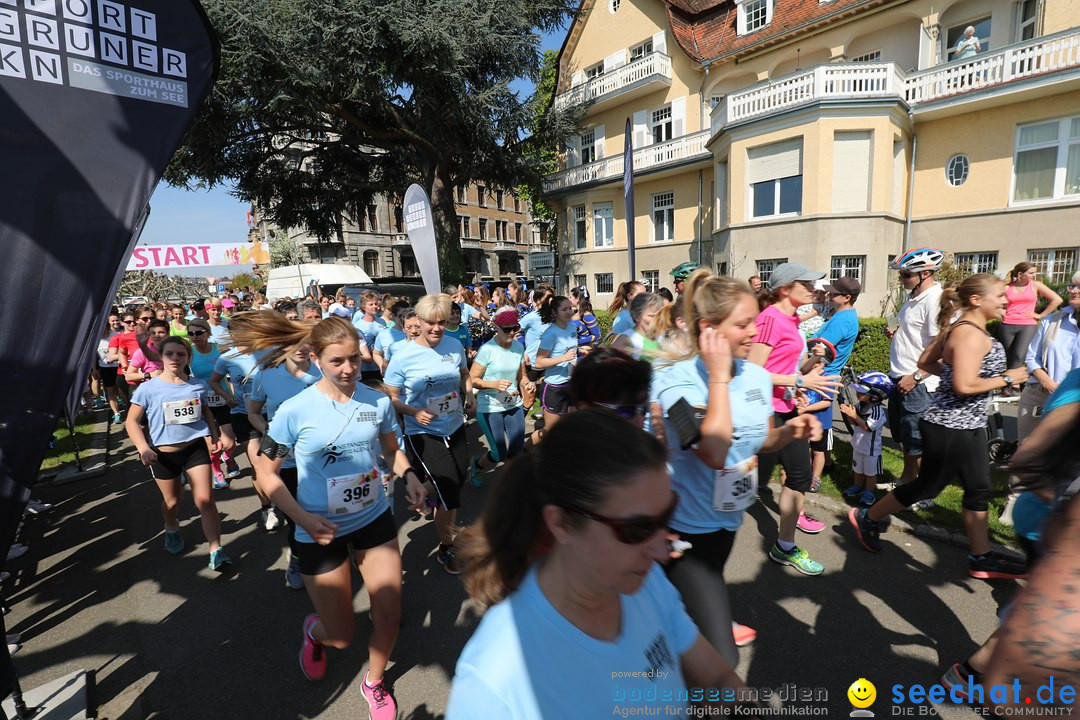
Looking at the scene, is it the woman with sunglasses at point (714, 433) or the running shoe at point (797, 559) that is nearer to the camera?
the woman with sunglasses at point (714, 433)

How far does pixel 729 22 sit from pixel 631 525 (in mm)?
24763

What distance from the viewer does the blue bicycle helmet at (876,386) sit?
4496 mm

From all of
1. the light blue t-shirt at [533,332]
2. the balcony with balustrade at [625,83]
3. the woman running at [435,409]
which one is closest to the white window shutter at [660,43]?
the balcony with balustrade at [625,83]

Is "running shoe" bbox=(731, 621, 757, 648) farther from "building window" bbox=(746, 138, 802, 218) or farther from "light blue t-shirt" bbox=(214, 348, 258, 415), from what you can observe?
"building window" bbox=(746, 138, 802, 218)

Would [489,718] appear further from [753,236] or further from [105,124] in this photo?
[753,236]

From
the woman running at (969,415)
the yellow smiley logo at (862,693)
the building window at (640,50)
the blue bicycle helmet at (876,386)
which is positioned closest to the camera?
the yellow smiley logo at (862,693)

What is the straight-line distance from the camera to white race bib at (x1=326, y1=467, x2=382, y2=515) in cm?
274

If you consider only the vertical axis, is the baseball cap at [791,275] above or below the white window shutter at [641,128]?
below

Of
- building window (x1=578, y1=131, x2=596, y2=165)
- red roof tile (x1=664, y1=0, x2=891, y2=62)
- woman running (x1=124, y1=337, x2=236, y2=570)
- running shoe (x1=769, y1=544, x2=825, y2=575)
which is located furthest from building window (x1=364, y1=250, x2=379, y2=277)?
running shoe (x1=769, y1=544, x2=825, y2=575)

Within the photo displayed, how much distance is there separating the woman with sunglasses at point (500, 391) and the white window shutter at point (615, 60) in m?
22.3

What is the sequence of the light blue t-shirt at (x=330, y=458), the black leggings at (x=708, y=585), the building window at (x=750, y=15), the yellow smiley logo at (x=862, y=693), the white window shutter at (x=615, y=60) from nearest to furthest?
1. the black leggings at (x=708, y=585)
2. the yellow smiley logo at (x=862, y=693)
3. the light blue t-shirt at (x=330, y=458)
4. the building window at (x=750, y=15)
5. the white window shutter at (x=615, y=60)

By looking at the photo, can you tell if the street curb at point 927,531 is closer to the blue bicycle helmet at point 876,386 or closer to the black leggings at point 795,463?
the blue bicycle helmet at point 876,386

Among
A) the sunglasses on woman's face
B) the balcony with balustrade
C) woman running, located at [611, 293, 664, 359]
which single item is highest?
the balcony with balustrade

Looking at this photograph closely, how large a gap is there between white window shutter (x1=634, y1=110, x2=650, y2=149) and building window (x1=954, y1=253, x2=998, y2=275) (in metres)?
12.7
